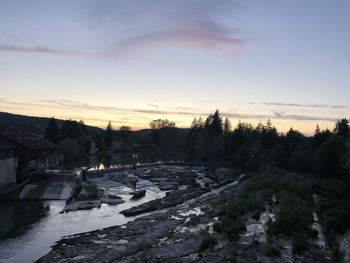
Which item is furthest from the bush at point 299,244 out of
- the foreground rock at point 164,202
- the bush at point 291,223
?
the foreground rock at point 164,202

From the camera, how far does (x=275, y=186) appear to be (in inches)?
1451

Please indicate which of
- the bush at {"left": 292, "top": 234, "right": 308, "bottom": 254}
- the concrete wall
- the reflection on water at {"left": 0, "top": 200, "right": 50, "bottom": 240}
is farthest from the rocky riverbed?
the concrete wall

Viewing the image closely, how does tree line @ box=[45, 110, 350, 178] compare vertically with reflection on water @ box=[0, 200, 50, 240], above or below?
above

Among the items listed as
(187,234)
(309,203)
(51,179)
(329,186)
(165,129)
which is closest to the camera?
(187,234)

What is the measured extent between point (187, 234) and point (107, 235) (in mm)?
6360

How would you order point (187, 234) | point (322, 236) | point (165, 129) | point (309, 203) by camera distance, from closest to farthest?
point (322, 236)
point (187, 234)
point (309, 203)
point (165, 129)

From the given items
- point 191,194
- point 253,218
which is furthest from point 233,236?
point 191,194

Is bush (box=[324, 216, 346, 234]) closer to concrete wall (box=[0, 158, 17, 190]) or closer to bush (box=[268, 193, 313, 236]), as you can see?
bush (box=[268, 193, 313, 236])

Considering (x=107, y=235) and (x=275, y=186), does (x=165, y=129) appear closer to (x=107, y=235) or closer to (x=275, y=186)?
(x=275, y=186)

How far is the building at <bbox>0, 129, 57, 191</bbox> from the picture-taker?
109ft

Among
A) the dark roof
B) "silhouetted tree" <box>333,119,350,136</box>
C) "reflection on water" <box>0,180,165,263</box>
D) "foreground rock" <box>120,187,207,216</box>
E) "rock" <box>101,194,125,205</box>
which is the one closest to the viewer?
"reflection on water" <box>0,180,165,263</box>

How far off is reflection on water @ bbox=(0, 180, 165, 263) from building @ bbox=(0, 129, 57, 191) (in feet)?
13.6

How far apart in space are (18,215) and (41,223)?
4348 millimetres

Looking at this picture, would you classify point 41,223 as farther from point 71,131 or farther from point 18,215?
point 71,131
